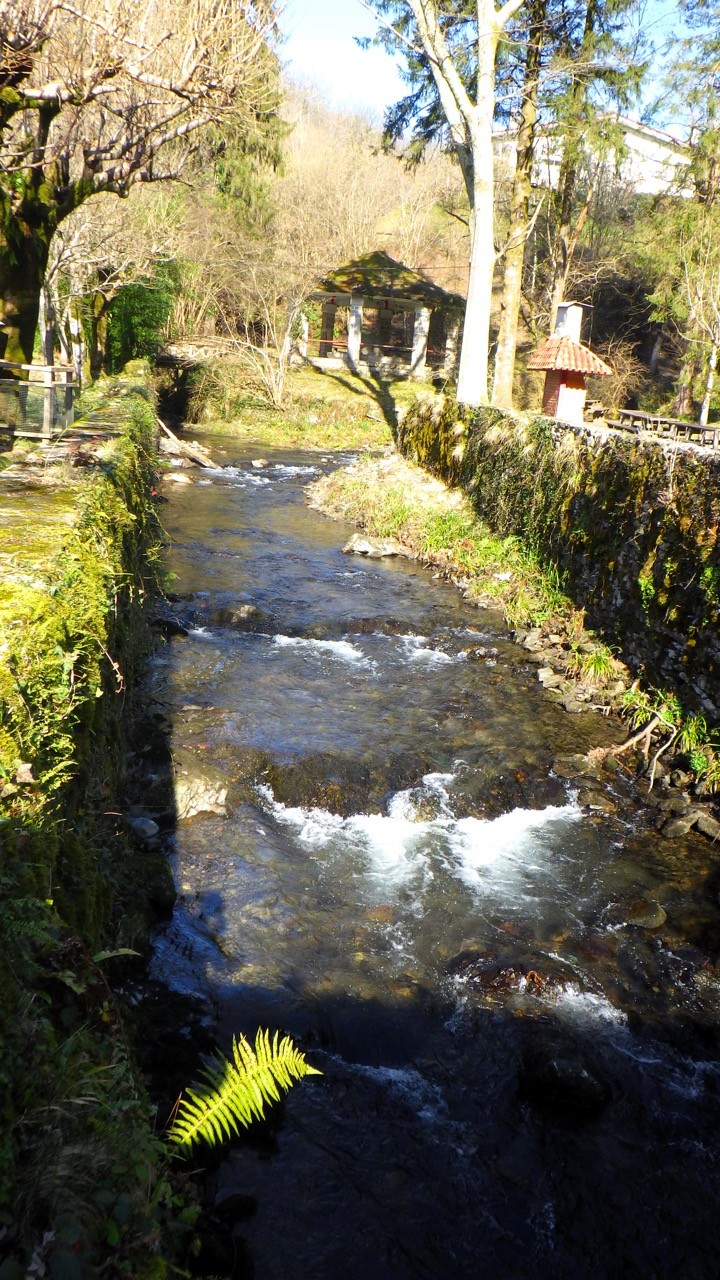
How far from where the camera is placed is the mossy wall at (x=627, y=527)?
328 inches

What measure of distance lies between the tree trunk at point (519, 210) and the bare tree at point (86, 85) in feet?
32.1

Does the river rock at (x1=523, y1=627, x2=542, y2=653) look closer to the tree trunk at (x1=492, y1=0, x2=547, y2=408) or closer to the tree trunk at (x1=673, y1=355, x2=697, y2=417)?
the tree trunk at (x1=492, y1=0, x2=547, y2=408)

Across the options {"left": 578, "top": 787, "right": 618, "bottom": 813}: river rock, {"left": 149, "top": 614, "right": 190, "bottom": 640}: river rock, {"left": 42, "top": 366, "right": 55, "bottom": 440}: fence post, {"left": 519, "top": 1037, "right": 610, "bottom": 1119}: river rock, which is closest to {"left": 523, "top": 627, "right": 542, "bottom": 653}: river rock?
{"left": 578, "top": 787, "right": 618, "bottom": 813}: river rock

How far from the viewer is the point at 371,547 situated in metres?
15.3

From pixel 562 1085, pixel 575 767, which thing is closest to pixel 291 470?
pixel 575 767

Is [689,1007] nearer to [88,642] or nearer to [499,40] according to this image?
[88,642]

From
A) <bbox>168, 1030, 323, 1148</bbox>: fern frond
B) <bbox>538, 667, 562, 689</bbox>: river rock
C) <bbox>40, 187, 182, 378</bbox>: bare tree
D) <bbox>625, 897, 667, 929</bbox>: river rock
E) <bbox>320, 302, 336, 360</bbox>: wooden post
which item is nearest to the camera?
<bbox>168, 1030, 323, 1148</bbox>: fern frond

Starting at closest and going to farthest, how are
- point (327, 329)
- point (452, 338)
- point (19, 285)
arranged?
1. point (19, 285)
2. point (452, 338)
3. point (327, 329)

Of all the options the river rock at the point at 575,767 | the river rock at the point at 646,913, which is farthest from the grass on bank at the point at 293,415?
the river rock at the point at 646,913

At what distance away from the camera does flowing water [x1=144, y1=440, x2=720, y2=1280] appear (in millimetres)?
3863

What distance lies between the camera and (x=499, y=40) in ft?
58.7

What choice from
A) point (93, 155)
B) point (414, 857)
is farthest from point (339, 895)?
point (93, 155)

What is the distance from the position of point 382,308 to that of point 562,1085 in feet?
128

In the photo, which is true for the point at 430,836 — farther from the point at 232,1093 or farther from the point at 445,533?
the point at 445,533
